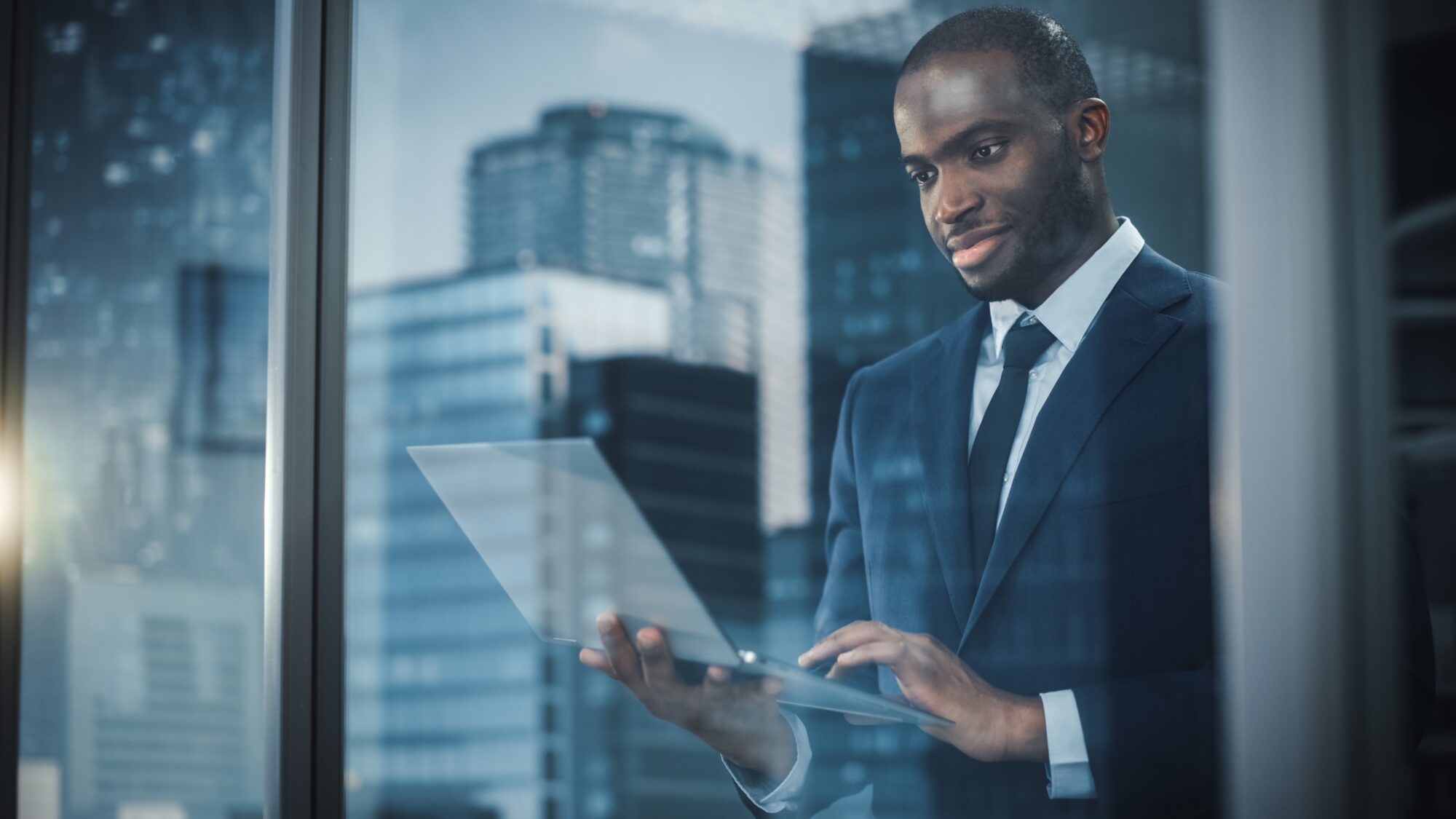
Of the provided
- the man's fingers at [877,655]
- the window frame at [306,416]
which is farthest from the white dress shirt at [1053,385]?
the window frame at [306,416]

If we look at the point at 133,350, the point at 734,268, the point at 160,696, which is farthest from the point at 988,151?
the point at 160,696

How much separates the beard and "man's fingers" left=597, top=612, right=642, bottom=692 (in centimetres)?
59

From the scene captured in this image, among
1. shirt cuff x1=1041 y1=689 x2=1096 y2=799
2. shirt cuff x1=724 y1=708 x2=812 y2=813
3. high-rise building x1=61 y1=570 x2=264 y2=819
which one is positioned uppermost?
shirt cuff x1=1041 y1=689 x2=1096 y2=799

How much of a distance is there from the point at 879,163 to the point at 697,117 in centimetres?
175

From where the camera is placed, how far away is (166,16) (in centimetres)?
394

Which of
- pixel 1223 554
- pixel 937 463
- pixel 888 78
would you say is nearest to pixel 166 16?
pixel 888 78

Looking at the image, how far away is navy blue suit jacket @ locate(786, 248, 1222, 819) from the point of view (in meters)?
1.12

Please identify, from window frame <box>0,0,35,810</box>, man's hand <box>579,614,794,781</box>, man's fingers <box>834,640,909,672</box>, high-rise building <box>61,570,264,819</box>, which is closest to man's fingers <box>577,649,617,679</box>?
man's hand <box>579,614,794,781</box>

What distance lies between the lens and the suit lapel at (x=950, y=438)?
1.31m

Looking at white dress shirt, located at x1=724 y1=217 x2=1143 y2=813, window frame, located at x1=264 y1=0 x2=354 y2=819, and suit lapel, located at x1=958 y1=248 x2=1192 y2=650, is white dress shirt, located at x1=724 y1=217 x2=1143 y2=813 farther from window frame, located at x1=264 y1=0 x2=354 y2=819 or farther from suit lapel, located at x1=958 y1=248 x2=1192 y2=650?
window frame, located at x1=264 y1=0 x2=354 y2=819

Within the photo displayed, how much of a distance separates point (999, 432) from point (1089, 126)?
33 centimetres

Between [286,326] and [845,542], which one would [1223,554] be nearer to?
[845,542]

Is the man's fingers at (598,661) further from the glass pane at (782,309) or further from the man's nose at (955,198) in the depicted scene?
the man's nose at (955,198)

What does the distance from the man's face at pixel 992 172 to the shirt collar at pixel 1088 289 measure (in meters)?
0.03
